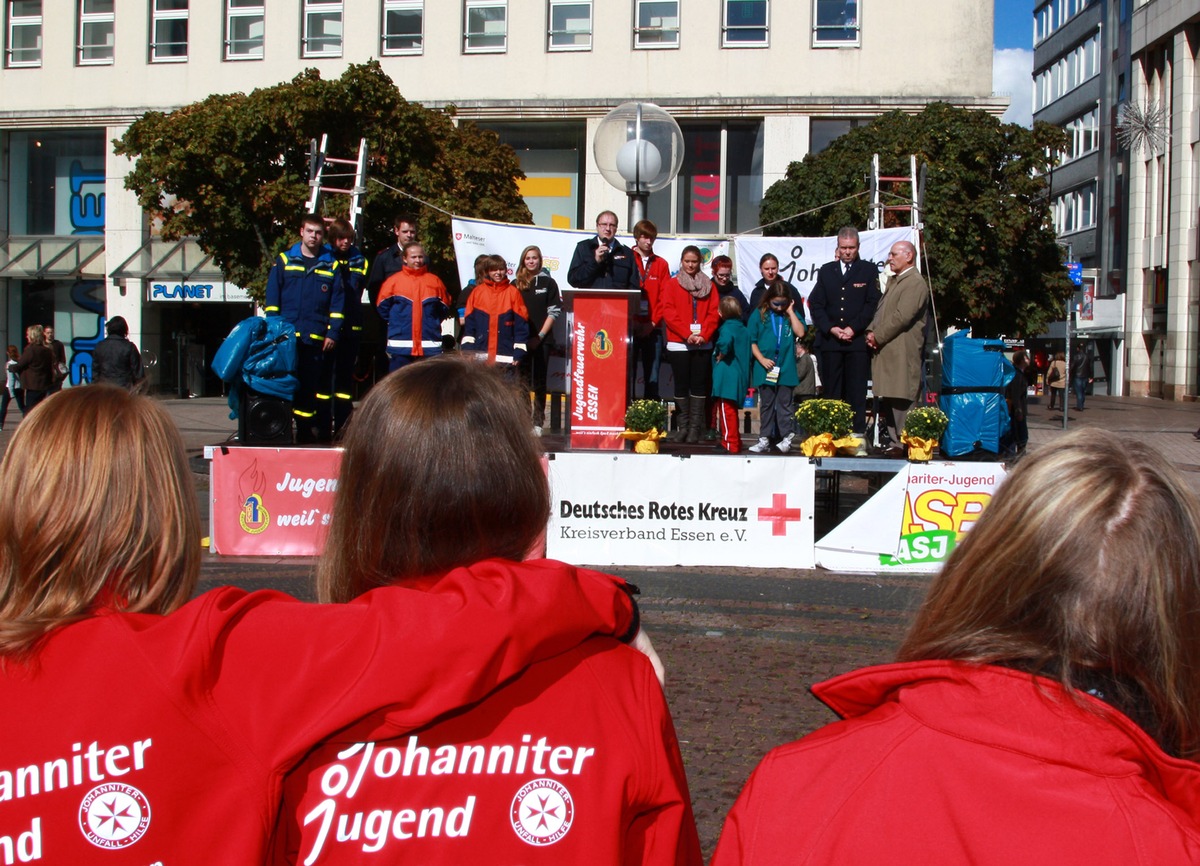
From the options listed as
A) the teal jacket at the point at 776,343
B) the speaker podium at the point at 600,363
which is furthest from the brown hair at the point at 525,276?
the teal jacket at the point at 776,343

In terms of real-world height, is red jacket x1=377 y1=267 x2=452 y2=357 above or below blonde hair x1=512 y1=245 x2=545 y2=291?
below

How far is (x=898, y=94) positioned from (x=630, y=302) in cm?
2209

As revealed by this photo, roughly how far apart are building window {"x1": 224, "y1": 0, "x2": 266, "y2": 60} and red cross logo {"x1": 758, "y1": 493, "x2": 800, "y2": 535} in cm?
2788

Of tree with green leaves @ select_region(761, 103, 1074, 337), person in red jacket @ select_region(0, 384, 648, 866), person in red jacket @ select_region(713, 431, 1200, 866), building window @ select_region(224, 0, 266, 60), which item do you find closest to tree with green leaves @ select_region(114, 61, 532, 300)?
tree with green leaves @ select_region(761, 103, 1074, 337)

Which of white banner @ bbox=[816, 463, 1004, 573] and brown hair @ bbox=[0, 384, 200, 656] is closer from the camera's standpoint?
brown hair @ bbox=[0, 384, 200, 656]

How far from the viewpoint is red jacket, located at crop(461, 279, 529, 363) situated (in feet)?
38.2

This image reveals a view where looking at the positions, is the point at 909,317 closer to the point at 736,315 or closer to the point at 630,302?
the point at 736,315

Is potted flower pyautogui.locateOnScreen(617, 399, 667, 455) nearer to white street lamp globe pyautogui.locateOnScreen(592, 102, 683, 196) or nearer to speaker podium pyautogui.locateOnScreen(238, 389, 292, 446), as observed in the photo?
speaker podium pyautogui.locateOnScreen(238, 389, 292, 446)

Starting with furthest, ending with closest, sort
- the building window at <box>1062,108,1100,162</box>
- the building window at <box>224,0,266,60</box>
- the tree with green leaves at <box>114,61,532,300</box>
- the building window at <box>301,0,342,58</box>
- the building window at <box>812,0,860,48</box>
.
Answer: the building window at <box>1062,108,1100,162</box> < the building window at <box>224,0,266,60</box> < the building window at <box>301,0,342,58</box> < the building window at <box>812,0,860,48</box> < the tree with green leaves at <box>114,61,532,300</box>

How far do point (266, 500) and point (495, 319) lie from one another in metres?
3.39

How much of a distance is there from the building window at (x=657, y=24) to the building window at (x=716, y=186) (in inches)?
93.1

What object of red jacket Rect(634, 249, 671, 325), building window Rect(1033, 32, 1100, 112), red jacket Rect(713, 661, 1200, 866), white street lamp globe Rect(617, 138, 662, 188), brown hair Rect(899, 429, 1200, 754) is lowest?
red jacket Rect(713, 661, 1200, 866)

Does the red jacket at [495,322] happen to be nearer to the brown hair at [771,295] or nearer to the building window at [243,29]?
the brown hair at [771,295]

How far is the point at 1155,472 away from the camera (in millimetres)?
1498
